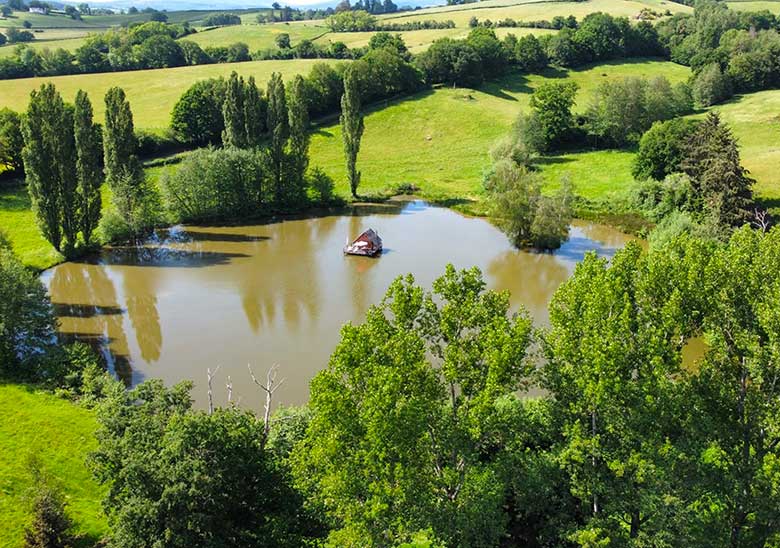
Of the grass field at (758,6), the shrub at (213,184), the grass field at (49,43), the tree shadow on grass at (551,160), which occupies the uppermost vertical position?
the grass field at (758,6)

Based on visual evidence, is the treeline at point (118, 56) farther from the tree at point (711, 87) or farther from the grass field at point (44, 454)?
the grass field at point (44, 454)

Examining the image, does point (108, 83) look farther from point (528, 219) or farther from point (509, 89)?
point (528, 219)

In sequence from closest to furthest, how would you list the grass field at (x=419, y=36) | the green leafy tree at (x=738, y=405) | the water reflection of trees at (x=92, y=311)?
the green leafy tree at (x=738, y=405) < the water reflection of trees at (x=92, y=311) < the grass field at (x=419, y=36)

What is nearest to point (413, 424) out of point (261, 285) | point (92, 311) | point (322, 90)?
point (261, 285)

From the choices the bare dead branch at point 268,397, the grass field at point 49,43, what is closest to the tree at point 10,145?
the bare dead branch at point 268,397

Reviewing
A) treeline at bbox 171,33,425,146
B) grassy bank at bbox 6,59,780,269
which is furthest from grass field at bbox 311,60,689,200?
treeline at bbox 171,33,425,146

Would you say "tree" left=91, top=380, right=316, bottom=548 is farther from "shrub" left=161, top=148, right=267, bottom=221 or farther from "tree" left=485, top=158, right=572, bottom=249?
"shrub" left=161, top=148, right=267, bottom=221

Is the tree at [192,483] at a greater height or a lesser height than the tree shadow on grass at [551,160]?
greater

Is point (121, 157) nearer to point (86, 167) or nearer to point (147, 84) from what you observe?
point (86, 167)

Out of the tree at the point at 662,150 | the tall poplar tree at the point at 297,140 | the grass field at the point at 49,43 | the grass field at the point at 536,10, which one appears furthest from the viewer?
the grass field at the point at 536,10
